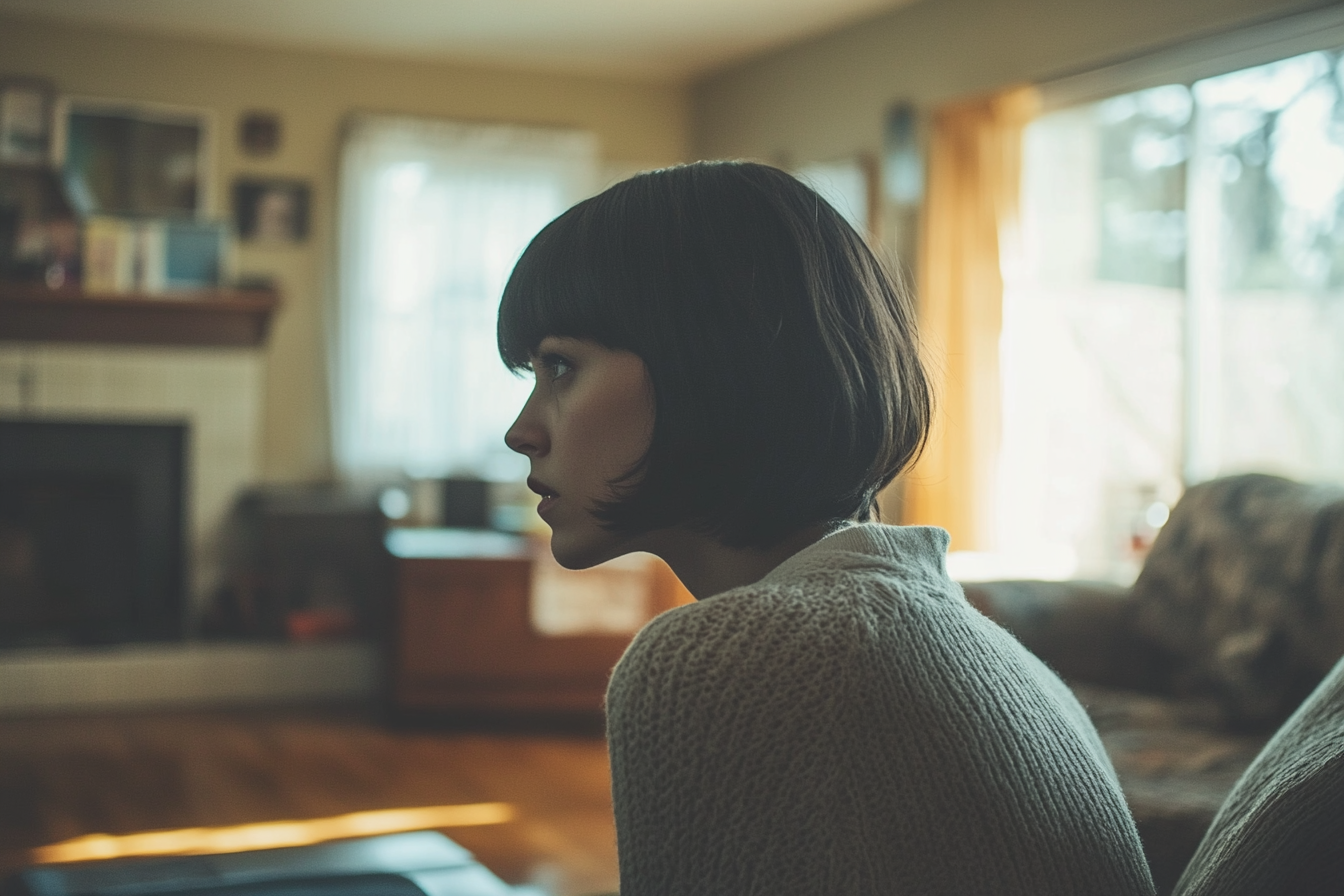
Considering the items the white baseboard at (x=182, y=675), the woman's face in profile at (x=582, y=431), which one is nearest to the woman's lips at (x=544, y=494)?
the woman's face in profile at (x=582, y=431)

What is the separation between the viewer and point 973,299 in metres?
4.01

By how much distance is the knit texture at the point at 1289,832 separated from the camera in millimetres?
714

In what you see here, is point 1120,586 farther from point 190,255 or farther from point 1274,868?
point 190,255

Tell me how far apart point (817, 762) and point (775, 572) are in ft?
0.45

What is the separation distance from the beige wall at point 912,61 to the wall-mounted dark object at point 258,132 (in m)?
1.85

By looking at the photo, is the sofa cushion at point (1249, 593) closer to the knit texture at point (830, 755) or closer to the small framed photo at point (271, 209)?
the knit texture at point (830, 755)

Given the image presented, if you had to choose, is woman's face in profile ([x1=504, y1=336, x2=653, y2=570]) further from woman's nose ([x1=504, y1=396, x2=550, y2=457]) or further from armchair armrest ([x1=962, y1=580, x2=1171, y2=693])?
→ armchair armrest ([x1=962, y1=580, x2=1171, y2=693])

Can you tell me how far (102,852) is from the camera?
289 centimetres

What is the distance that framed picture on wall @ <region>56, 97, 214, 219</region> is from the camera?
4.88 m

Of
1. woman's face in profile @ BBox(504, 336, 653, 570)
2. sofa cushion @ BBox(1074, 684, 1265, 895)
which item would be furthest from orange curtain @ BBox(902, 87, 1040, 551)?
woman's face in profile @ BBox(504, 336, 653, 570)

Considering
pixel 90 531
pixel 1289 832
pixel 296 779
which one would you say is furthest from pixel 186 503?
pixel 1289 832

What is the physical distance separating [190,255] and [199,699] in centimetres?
167


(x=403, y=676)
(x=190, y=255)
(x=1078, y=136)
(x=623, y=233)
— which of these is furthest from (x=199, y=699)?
(x=623, y=233)

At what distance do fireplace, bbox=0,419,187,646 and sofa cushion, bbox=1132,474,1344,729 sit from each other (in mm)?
3582
